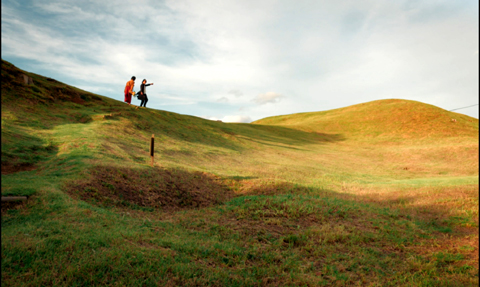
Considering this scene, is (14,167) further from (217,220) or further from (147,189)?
(217,220)

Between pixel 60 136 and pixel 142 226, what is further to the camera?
pixel 60 136

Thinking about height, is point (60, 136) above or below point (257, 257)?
above

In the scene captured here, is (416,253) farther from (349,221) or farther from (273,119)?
(273,119)

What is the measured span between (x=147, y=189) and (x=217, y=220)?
3.63 m

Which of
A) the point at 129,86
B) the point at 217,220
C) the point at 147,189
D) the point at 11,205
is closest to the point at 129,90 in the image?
the point at 129,86

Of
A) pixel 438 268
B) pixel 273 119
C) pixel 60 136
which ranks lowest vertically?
pixel 438 268

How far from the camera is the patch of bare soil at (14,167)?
9961 mm

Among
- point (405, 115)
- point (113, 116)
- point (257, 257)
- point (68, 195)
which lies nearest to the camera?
point (257, 257)

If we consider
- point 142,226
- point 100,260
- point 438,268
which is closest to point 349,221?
point 438,268

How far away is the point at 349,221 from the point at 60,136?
1531 cm

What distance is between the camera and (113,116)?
24203 mm

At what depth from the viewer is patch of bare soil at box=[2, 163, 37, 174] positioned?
32.7 feet

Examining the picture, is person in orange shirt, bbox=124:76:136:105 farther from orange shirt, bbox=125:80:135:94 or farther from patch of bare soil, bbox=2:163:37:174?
patch of bare soil, bbox=2:163:37:174

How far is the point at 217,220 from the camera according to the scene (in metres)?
9.04
